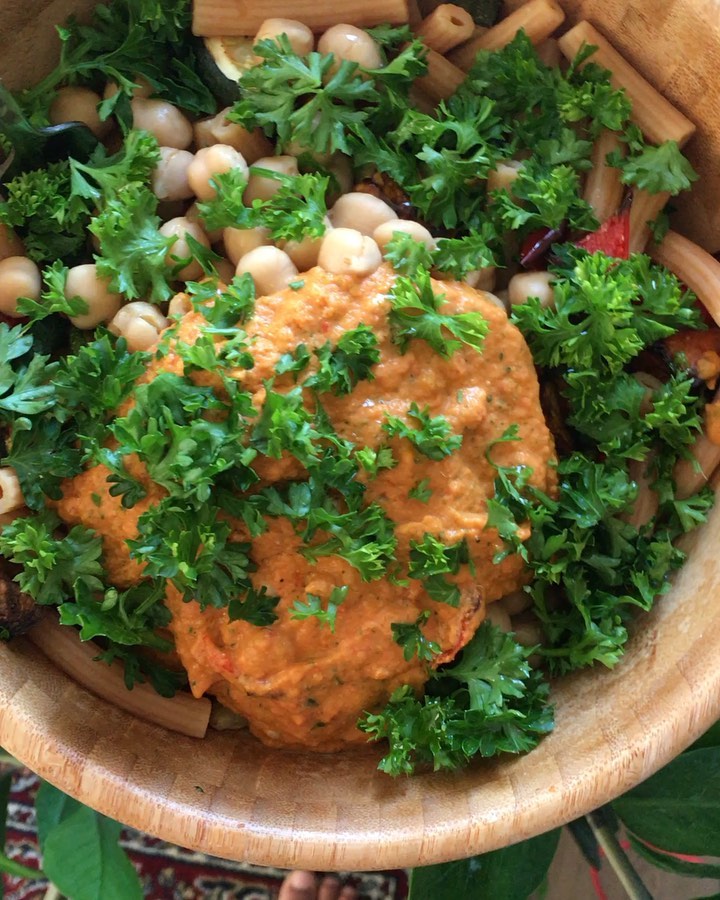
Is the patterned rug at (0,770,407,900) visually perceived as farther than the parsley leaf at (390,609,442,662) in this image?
Yes

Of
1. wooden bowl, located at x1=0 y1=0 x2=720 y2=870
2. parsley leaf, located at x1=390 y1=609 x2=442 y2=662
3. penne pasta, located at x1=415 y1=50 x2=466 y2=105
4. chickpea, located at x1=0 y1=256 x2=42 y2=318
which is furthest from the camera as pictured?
penne pasta, located at x1=415 y1=50 x2=466 y2=105

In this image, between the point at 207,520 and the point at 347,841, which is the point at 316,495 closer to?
the point at 207,520

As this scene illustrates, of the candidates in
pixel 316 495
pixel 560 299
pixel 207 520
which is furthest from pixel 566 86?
Answer: pixel 207 520

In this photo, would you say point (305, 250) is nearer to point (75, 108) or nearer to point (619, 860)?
point (75, 108)

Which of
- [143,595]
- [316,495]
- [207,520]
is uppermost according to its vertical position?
[316,495]

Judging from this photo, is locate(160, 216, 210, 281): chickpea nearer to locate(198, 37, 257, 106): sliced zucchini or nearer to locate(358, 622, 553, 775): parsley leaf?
locate(198, 37, 257, 106): sliced zucchini

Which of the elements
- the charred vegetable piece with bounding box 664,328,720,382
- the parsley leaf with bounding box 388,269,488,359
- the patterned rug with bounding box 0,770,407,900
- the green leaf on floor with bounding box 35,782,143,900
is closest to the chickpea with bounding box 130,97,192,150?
the parsley leaf with bounding box 388,269,488,359

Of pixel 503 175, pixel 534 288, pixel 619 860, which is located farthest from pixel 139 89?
pixel 619 860

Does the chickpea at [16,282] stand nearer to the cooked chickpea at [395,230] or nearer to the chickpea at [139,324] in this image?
the chickpea at [139,324]
